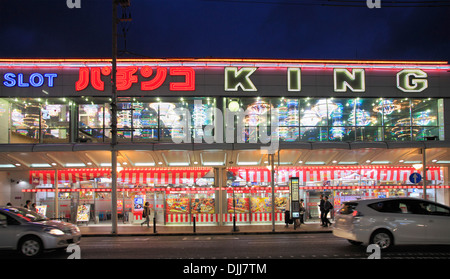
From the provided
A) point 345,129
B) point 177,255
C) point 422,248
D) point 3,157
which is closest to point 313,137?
point 345,129

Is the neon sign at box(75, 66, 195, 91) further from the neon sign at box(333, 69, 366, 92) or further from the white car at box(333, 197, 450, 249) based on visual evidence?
the white car at box(333, 197, 450, 249)

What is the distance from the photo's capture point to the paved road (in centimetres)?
1080

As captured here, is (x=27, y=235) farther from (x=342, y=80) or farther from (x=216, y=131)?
(x=342, y=80)

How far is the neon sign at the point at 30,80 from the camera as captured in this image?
21469 millimetres

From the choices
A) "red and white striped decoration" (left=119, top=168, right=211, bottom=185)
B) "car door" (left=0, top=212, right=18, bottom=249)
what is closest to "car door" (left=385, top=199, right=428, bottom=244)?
"car door" (left=0, top=212, right=18, bottom=249)

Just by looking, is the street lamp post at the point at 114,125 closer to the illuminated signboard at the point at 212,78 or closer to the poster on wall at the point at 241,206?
the illuminated signboard at the point at 212,78

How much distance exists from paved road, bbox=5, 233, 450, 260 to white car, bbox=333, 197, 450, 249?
1.36ft

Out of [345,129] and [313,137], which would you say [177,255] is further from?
[345,129]

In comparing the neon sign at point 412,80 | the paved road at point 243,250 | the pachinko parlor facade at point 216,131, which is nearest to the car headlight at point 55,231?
the paved road at point 243,250

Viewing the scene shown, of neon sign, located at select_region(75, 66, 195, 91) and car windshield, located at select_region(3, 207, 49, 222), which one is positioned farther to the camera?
neon sign, located at select_region(75, 66, 195, 91)

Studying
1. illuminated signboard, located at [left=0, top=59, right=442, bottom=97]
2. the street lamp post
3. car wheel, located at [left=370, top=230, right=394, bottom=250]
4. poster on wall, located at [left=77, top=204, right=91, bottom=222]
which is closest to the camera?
car wheel, located at [left=370, top=230, right=394, bottom=250]

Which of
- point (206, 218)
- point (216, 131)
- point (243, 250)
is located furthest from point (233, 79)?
point (243, 250)

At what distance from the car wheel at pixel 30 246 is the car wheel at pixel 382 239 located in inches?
408
